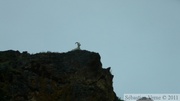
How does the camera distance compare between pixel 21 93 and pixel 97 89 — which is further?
pixel 97 89

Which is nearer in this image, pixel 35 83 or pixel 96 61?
pixel 35 83

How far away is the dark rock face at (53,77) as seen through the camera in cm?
668

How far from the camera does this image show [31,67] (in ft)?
22.9

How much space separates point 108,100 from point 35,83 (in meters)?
1.93

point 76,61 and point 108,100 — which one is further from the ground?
point 76,61

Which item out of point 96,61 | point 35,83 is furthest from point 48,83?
point 96,61

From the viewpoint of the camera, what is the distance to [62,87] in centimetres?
684

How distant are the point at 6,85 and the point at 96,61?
88.3 inches

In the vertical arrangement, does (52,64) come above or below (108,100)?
above

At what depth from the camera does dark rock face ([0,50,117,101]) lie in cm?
668

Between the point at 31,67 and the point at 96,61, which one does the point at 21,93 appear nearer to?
the point at 31,67

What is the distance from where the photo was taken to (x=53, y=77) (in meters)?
6.98

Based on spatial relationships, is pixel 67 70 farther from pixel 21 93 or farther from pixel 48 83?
pixel 21 93

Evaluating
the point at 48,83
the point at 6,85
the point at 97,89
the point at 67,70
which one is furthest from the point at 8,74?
the point at 97,89
